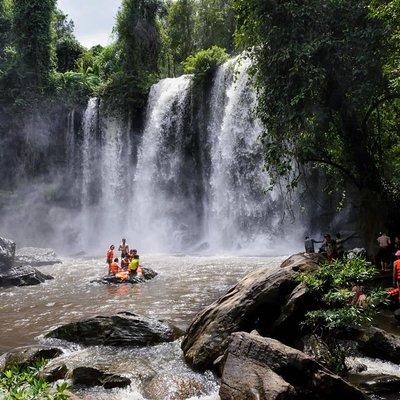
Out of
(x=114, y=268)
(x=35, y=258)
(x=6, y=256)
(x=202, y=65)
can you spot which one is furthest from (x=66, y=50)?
(x=114, y=268)

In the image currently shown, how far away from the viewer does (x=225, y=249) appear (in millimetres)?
25312

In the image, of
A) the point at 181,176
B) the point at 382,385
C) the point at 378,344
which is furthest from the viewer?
the point at 181,176

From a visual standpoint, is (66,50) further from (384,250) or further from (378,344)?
(378,344)

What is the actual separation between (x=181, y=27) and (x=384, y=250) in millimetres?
36207

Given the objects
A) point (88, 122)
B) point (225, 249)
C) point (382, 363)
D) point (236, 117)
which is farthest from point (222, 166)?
point (382, 363)

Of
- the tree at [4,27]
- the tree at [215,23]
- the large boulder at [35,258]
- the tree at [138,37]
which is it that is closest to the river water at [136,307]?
the large boulder at [35,258]

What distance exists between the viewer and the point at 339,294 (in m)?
6.54

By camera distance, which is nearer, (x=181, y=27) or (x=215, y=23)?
(x=215, y=23)

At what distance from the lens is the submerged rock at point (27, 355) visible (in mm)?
7441

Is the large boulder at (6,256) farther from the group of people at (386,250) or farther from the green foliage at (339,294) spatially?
the green foliage at (339,294)

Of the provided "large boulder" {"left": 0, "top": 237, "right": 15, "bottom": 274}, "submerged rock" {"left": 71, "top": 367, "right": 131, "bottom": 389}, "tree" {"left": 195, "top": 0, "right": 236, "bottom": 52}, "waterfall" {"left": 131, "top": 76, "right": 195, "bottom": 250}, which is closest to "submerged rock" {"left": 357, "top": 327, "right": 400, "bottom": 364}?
"submerged rock" {"left": 71, "top": 367, "right": 131, "bottom": 389}

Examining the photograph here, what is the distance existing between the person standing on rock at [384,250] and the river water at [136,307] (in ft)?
11.7

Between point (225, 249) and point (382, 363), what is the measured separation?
18319 millimetres

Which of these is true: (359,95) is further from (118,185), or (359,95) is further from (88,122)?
(88,122)
